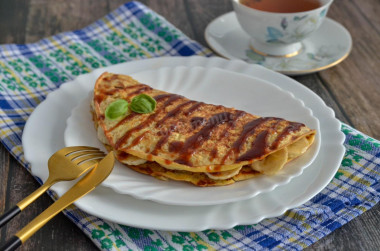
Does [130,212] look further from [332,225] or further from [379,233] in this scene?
[379,233]

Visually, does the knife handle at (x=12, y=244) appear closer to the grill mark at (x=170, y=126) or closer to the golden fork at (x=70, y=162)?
the golden fork at (x=70, y=162)

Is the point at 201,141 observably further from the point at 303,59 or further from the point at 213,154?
the point at 303,59

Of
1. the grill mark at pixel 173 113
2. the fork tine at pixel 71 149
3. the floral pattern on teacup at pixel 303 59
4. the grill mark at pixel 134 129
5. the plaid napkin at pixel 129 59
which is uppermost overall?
the grill mark at pixel 134 129

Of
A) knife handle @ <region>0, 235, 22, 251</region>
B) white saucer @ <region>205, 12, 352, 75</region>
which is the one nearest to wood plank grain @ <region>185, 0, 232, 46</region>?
white saucer @ <region>205, 12, 352, 75</region>

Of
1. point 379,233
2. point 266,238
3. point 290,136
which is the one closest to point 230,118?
point 290,136

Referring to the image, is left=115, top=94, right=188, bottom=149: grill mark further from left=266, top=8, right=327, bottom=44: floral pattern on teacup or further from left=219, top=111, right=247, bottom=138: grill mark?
left=266, top=8, right=327, bottom=44: floral pattern on teacup

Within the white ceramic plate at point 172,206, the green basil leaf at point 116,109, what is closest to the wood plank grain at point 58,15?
the white ceramic plate at point 172,206
